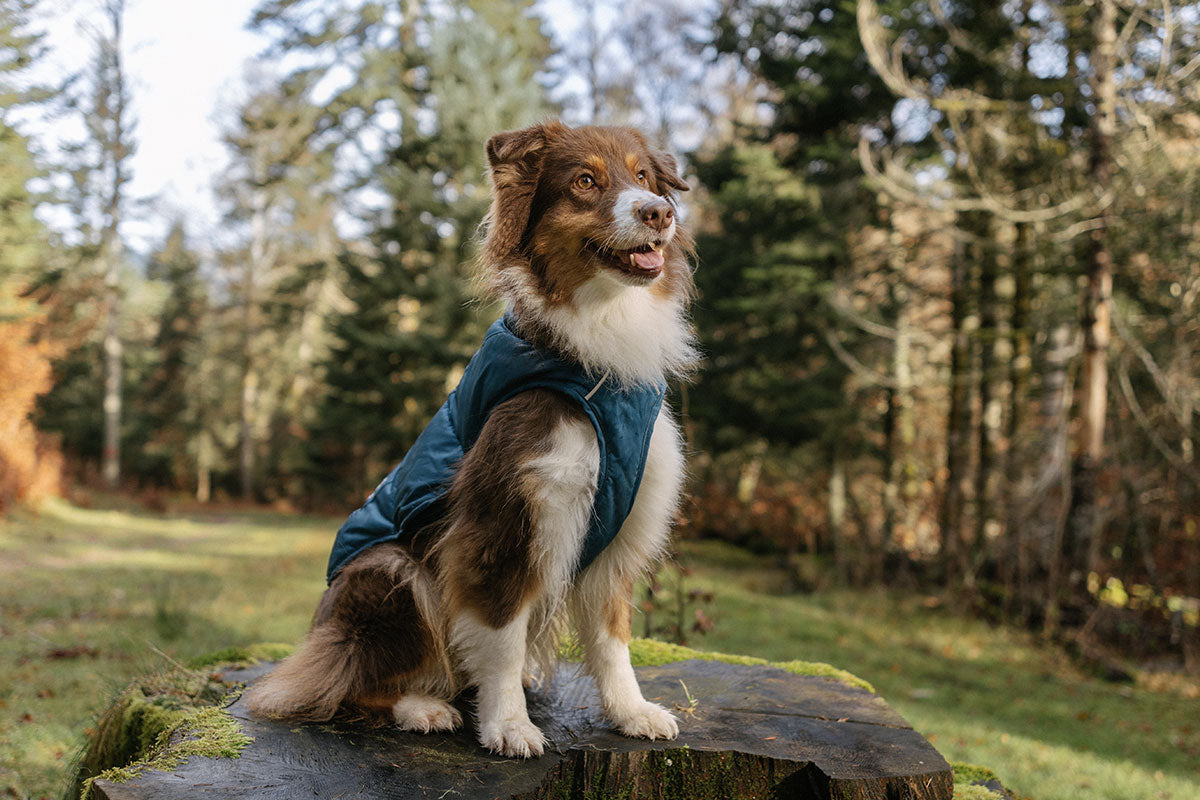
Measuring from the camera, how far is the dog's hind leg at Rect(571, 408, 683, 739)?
271 cm

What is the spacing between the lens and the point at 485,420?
8.89 feet

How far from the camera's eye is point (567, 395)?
253 centimetres

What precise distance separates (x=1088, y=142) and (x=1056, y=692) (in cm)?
588

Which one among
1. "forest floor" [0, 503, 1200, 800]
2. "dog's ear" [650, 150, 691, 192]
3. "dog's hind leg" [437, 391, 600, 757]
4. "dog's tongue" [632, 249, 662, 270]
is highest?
"dog's ear" [650, 150, 691, 192]

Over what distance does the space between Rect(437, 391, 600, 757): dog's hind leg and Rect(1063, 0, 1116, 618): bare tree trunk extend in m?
7.72

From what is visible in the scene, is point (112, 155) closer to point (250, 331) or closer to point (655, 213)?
point (250, 331)

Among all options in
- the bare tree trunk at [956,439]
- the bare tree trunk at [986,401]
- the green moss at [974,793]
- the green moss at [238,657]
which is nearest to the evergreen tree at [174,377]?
the bare tree trunk at [956,439]

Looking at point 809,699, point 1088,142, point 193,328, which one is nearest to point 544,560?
point 809,699

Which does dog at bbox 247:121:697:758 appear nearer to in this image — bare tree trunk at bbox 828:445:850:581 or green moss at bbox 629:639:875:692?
green moss at bbox 629:639:875:692

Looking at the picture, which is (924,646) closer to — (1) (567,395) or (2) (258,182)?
(1) (567,395)

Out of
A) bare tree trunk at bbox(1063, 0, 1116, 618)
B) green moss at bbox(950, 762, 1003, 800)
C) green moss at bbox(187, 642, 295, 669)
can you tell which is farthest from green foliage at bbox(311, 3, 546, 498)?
green moss at bbox(950, 762, 1003, 800)

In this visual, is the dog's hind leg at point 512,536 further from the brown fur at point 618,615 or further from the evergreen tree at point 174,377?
the evergreen tree at point 174,377

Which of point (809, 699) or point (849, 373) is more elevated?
point (849, 373)

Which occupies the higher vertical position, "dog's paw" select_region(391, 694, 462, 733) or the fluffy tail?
the fluffy tail
